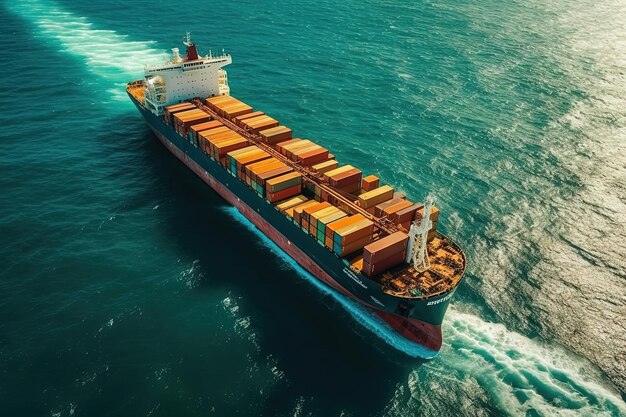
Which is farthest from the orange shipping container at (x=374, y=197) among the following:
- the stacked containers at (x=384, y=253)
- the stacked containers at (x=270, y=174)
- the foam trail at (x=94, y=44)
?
the foam trail at (x=94, y=44)

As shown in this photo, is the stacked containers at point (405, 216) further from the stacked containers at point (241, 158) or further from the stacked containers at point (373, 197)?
the stacked containers at point (241, 158)

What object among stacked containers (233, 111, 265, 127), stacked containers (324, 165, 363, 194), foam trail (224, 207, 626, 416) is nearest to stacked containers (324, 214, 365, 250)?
stacked containers (324, 165, 363, 194)

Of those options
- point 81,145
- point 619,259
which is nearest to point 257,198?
point 81,145

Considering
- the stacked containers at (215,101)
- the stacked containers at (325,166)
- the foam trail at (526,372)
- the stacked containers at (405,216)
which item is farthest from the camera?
the stacked containers at (215,101)

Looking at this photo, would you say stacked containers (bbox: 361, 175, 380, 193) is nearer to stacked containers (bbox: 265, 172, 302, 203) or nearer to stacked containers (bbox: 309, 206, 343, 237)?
stacked containers (bbox: 309, 206, 343, 237)

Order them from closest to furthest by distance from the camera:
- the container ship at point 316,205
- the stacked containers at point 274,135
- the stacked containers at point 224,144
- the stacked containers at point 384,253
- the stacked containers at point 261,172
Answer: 1. the stacked containers at point 384,253
2. the container ship at point 316,205
3. the stacked containers at point 261,172
4. the stacked containers at point 224,144
5. the stacked containers at point 274,135

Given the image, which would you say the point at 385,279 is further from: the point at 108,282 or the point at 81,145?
the point at 81,145
